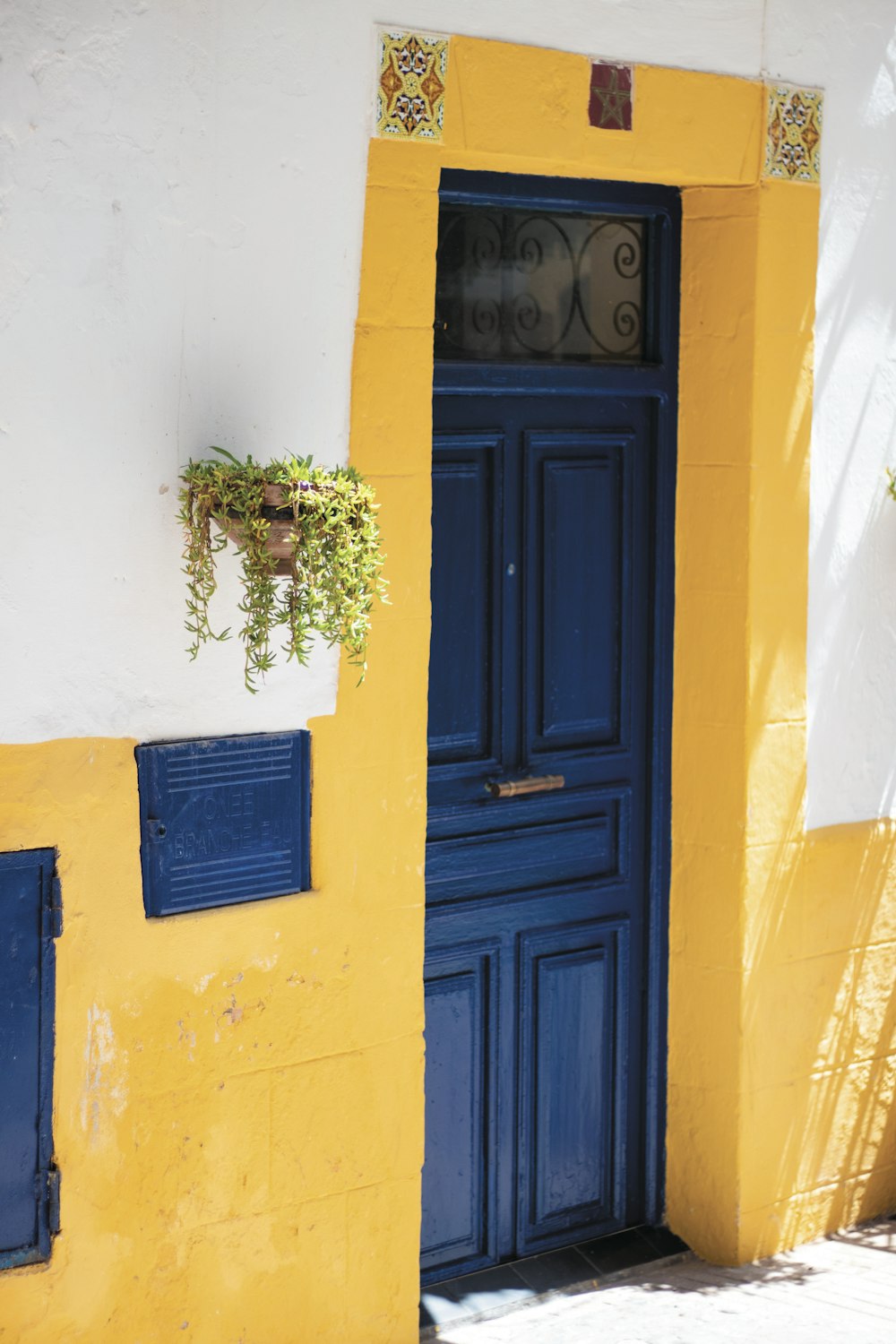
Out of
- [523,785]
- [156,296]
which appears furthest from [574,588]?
[156,296]

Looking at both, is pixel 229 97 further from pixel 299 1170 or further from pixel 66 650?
pixel 299 1170

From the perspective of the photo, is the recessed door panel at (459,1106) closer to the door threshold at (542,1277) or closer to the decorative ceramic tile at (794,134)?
the door threshold at (542,1277)

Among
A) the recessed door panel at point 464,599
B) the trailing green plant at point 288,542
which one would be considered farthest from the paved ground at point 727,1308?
the trailing green plant at point 288,542

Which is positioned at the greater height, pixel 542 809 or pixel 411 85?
pixel 411 85

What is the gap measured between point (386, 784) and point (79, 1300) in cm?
141

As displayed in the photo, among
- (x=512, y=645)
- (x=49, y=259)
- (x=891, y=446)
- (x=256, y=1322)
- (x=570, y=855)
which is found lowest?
(x=256, y=1322)

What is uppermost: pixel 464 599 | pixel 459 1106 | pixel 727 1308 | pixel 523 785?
pixel 464 599

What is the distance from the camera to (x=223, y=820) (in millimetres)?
4035

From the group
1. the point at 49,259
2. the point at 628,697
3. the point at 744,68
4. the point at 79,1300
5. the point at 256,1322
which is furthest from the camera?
the point at 628,697

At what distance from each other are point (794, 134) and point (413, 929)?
247cm

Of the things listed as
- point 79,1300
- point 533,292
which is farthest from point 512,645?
point 79,1300

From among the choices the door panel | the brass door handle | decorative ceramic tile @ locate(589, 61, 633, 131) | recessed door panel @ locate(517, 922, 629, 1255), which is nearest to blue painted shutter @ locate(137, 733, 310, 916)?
the brass door handle

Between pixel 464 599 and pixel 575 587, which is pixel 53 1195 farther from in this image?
pixel 575 587

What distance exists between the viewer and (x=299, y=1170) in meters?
4.23
